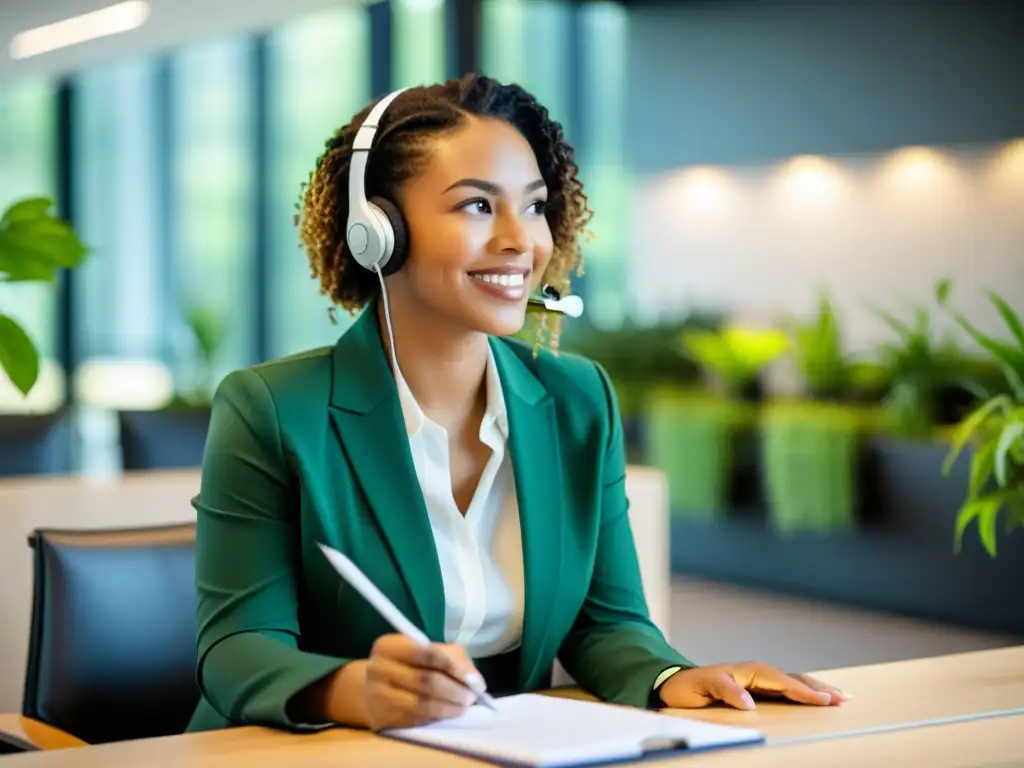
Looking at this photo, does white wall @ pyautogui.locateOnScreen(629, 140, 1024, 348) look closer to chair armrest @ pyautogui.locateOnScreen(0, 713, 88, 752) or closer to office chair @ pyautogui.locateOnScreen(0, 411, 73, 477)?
office chair @ pyautogui.locateOnScreen(0, 411, 73, 477)

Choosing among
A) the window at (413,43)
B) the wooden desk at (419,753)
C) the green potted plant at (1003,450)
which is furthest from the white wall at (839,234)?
the wooden desk at (419,753)

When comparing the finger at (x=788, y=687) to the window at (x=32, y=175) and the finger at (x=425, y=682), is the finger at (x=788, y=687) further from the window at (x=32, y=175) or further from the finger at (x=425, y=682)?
the window at (x=32, y=175)

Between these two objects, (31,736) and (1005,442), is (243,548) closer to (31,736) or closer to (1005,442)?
(31,736)

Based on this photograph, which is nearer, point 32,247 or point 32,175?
point 32,247

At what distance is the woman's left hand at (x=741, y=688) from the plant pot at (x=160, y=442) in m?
2.35

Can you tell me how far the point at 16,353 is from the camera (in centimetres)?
200

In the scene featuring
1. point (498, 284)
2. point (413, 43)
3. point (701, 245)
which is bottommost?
point (498, 284)

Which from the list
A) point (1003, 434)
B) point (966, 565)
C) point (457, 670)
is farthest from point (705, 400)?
point (457, 670)

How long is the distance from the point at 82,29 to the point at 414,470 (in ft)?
15.5

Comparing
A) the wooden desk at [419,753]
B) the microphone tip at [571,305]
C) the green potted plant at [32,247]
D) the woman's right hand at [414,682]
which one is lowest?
the wooden desk at [419,753]

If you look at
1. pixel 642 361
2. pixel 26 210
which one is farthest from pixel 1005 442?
pixel 642 361

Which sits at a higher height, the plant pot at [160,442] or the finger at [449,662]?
the finger at [449,662]

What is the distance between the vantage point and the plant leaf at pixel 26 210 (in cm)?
213

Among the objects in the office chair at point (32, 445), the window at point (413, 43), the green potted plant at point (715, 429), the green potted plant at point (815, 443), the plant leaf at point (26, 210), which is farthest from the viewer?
the window at point (413, 43)
